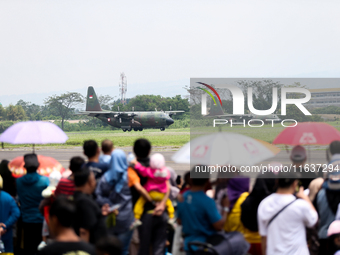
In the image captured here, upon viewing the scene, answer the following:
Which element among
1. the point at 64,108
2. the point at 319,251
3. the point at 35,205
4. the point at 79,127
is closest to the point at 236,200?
the point at 319,251

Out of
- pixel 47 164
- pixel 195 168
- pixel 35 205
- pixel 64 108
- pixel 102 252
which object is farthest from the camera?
pixel 64 108

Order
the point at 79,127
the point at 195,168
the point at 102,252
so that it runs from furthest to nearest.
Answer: the point at 79,127, the point at 195,168, the point at 102,252

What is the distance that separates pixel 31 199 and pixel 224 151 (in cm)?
275

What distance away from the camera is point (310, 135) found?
16.0 feet

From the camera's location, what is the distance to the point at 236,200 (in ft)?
13.6

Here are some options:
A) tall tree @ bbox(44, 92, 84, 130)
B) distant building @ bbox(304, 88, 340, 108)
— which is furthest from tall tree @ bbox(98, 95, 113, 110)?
distant building @ bbox(304, 88, 340, 108)

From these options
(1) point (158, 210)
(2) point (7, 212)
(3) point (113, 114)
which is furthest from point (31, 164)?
(3) point (113, 114)

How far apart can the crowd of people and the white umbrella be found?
0.69 ft

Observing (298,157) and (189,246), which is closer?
(189,246)

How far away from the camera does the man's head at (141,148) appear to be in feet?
14.3

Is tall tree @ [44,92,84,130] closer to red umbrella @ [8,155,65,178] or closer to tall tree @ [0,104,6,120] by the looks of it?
tall tree @ [0,104,6,120]

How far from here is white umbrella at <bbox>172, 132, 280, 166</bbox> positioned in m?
3.99

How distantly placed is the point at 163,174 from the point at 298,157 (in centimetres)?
176

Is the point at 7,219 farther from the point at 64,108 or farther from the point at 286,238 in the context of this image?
the point at 64,108
